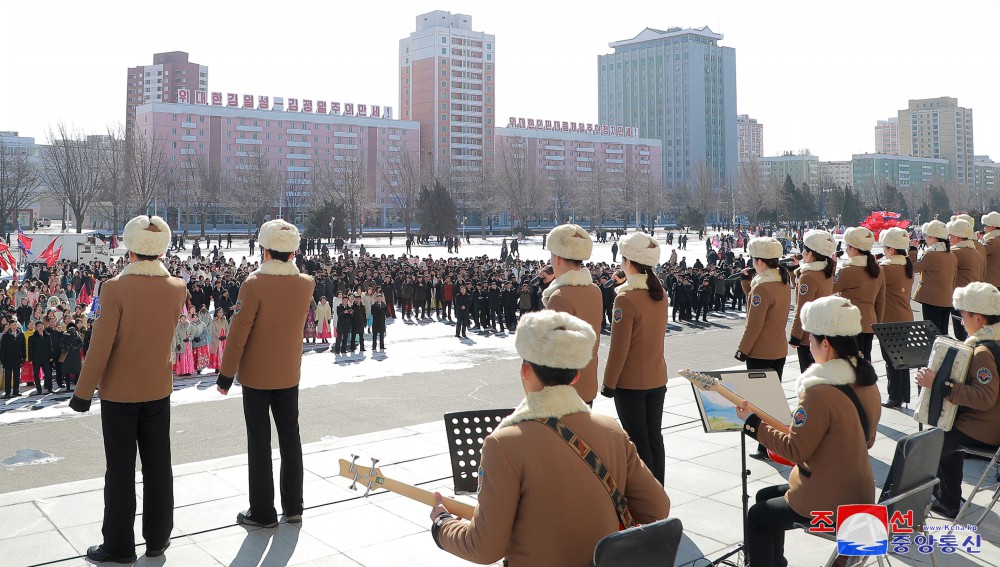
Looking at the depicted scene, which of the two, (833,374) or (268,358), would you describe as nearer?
(833,374)

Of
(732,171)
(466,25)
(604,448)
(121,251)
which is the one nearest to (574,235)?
(604,448)

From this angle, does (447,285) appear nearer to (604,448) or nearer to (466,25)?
(604,448)

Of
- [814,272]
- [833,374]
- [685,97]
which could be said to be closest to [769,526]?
A: [833,374]

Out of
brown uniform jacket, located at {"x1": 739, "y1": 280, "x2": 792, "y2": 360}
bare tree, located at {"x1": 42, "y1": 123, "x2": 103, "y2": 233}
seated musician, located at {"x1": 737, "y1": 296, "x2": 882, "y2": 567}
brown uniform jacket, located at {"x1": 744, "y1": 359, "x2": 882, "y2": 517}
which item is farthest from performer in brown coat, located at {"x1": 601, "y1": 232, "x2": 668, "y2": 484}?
bare tree, located at {"x1": 42, "y1": 123, "x2": 103, "y2": 233}

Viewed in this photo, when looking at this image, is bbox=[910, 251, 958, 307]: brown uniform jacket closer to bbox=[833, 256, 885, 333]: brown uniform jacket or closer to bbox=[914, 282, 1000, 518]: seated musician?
bbox=[833, 256, 885, 333]: brown uniform jacket

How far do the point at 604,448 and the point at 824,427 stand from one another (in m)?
1.61

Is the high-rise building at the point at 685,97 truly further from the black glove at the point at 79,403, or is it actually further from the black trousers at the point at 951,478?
the black glove at the point at 79,403

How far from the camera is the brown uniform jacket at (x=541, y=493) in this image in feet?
9.12

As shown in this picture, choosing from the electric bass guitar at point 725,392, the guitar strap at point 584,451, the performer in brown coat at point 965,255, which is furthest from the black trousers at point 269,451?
the performer in brown coat at point 965,255

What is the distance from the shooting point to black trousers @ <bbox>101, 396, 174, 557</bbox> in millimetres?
5094

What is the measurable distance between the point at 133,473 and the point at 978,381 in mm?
5633

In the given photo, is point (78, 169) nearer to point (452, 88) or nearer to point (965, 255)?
point (452, 88)

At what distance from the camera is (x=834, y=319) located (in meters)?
4.02

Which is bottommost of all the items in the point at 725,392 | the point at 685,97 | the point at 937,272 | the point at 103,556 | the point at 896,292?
the point at 103,556
